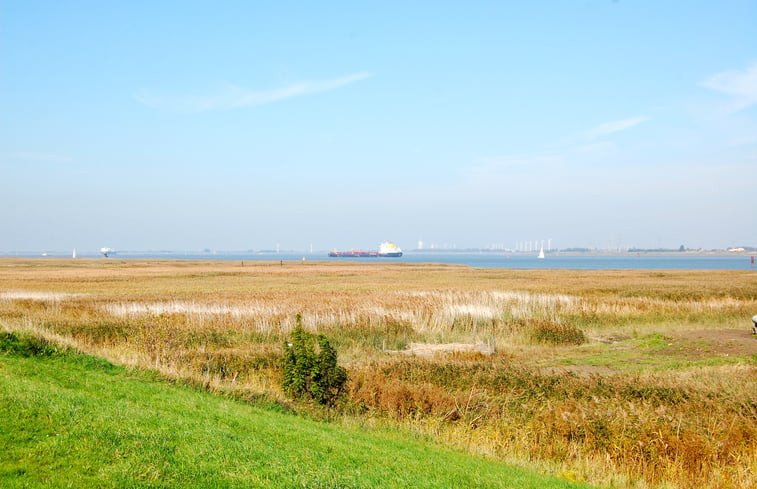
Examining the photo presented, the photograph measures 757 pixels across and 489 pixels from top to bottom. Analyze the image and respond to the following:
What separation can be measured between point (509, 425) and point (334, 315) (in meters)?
16.5

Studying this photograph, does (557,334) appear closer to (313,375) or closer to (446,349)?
(446,349)

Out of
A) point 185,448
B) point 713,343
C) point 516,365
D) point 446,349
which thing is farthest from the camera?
point 713,343

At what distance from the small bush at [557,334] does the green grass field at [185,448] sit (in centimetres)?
1682

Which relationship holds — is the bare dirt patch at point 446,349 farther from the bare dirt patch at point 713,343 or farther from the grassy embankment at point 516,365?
the bare dirt patch at point 713,343

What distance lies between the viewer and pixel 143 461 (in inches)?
293

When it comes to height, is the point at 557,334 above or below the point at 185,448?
below

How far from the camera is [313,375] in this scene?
48.0 feet

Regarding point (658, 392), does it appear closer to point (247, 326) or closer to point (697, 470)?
point (697, 470)

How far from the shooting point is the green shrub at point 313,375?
1460 centimetres

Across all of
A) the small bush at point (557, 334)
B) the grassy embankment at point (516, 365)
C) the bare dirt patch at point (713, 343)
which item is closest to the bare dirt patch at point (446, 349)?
the grassy embankment at point (516, 365)

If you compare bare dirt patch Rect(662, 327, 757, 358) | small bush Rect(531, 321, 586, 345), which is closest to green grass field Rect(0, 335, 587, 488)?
bare dirt patch Rect(662, 327, 757, 358)

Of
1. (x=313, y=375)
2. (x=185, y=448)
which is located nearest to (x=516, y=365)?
(x=313, y=375)

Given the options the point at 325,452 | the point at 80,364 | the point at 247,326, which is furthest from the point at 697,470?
the point at 247,326

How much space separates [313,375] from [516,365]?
754 centimetres
